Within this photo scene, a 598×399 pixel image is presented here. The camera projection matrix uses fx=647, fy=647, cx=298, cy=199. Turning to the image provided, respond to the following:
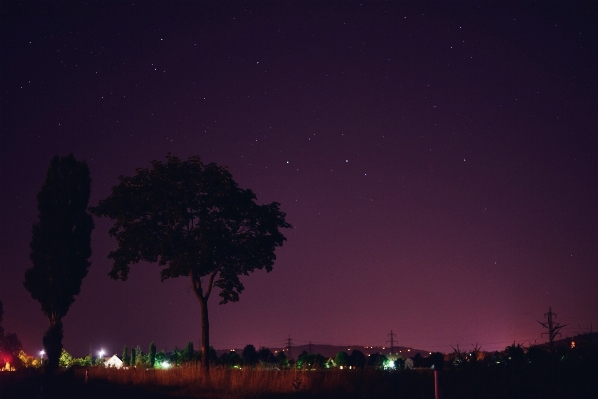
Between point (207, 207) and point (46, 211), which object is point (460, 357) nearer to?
point (207, 207)

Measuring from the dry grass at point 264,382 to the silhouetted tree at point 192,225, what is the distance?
175 inches

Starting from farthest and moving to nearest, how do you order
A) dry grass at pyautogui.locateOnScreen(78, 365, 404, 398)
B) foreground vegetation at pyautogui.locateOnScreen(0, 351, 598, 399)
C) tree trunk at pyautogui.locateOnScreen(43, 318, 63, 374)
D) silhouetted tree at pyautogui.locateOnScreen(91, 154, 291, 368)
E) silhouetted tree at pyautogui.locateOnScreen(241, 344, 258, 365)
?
silhouetted tree at pyautogui.locateOnScreen(241, 344, 258, 365) → tree trunk at pyautogui.locateOnScreen(43, 318, 63, 374) → silhouetted tree at pyautogui.locateOnScreen(91, 154, 291, 368) → dry grass at pyautogui.locateOnScreen(78, 365, 404, 398) → foreground vegetation at pyautogui.locateOnScreen(0, 351, 598, 399)

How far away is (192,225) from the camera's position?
2873cm

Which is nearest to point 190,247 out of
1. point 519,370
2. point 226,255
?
point 226,255

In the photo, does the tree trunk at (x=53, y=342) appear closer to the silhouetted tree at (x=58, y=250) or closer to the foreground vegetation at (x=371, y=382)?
the silhouetted tree at (x=58, y=250)

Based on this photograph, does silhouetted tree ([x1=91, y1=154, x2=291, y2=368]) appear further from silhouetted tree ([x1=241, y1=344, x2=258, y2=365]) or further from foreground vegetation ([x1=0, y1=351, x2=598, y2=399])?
silhouetted tree ([x1=241, y1=344, x2=258, y2=365])

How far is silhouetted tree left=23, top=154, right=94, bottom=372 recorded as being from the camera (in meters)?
46.3

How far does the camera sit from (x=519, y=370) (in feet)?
46.6

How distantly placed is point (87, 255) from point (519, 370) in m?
39.4

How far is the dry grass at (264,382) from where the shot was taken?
63.5 feet

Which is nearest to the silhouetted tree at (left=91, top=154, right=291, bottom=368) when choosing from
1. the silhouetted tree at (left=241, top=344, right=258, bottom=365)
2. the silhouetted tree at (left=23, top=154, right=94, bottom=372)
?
the silhouetted tree at (left=23, top=154, right=94, bottom=372)

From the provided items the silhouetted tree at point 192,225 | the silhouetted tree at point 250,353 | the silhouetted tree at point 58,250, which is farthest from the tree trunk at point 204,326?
the silhouetted tree at point 250,353

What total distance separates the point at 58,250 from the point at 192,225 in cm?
2184

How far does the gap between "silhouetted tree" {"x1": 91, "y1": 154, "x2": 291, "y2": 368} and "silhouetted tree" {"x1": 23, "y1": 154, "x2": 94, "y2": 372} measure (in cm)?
1891
